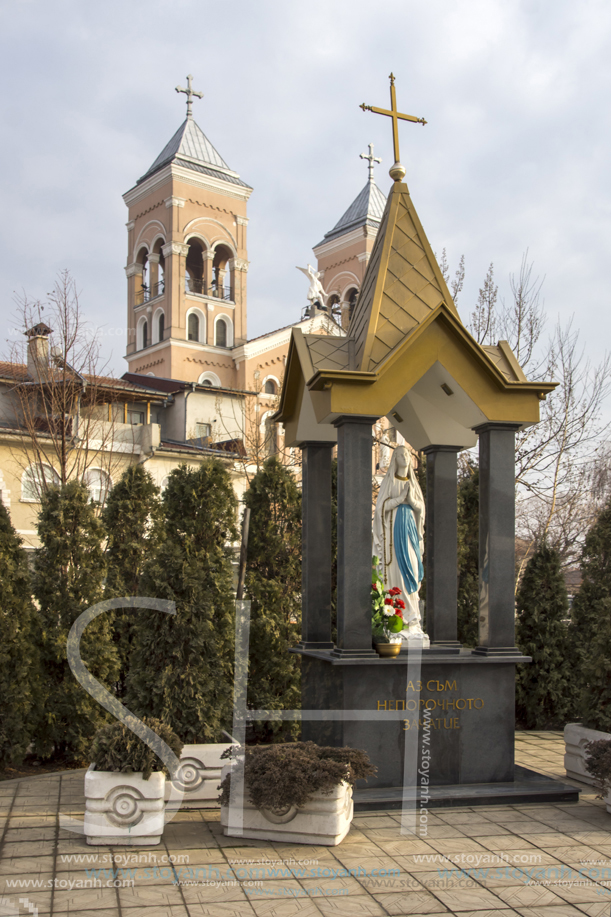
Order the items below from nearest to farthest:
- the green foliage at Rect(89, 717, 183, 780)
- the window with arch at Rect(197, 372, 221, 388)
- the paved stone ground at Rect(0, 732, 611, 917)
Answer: the paved stone ground at Rect(0, 732, 611, 917) < the green foliage at Rect(89, 717, 183, 780) < the window with arch at Rect(197, 372, 221, 388)

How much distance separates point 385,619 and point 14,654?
13.5 ft

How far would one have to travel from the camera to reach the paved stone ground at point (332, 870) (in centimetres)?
480

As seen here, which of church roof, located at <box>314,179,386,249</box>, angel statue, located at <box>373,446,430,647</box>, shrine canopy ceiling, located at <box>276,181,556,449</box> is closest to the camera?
shrine canopy ceiling, located at <box>276,181,556,449</box>

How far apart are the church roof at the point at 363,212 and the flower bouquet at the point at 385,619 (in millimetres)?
38669

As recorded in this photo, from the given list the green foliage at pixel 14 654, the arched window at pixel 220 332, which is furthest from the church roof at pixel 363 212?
the green foliage at pixel 14 654

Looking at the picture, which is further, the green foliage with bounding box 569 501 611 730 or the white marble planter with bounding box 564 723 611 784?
the green foliage with bounding box 569 501 611 730

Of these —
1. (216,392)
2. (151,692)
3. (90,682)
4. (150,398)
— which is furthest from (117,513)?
(216,392)

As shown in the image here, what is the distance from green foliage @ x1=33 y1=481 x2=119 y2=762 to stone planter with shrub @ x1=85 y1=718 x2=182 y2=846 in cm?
314

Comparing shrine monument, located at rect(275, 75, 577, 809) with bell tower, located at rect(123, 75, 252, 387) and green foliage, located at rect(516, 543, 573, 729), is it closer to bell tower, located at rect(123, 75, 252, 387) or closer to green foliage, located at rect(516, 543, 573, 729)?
green foliage, located at rect(516, 543, 573, 729)

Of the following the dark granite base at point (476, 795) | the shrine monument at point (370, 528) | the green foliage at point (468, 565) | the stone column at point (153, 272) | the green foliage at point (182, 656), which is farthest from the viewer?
the stone column at point (153, 272)

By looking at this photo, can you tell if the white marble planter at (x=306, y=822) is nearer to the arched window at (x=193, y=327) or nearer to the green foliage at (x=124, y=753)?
the green foliage at (x=124, y=753)

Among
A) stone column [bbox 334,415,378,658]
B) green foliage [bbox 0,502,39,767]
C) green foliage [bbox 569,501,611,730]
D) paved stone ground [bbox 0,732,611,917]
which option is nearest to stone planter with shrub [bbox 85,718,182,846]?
paved stone ground [bbox 0,732,611,917]

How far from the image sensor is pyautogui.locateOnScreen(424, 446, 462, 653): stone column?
8836 mm
